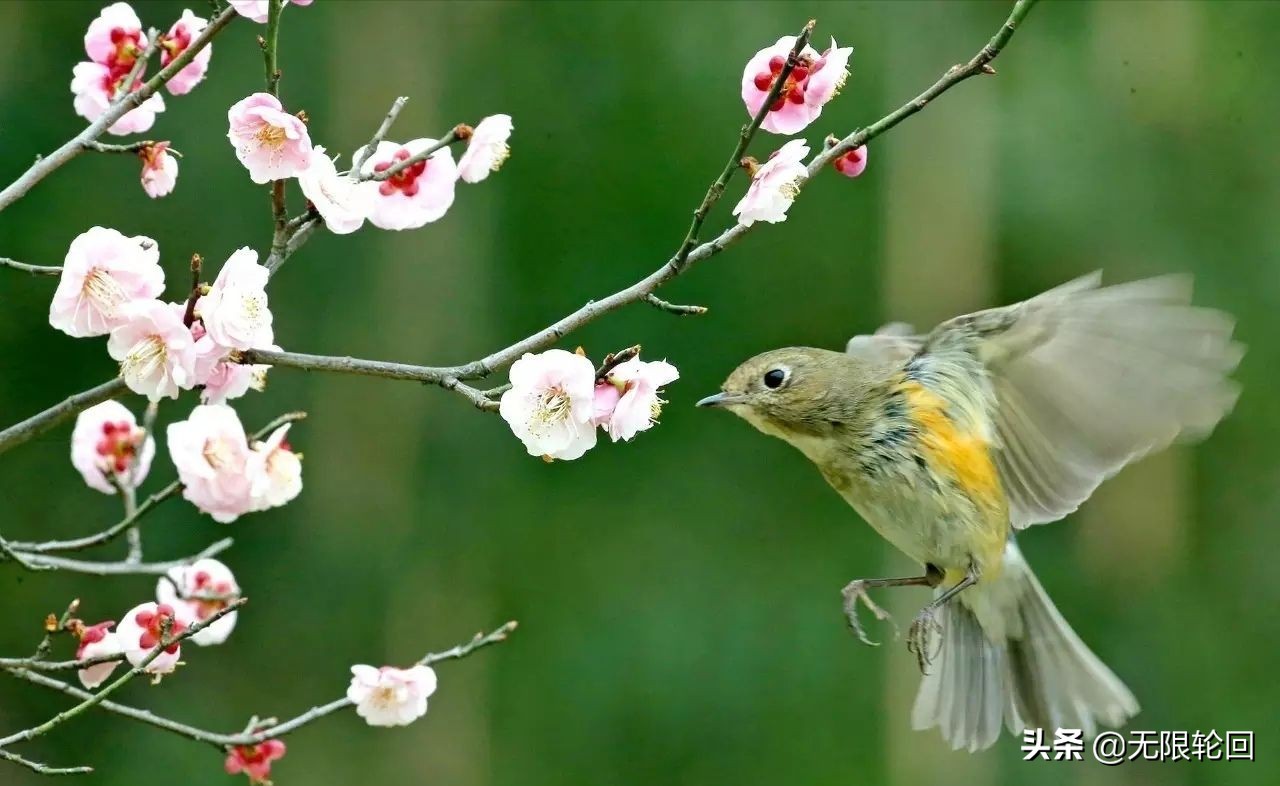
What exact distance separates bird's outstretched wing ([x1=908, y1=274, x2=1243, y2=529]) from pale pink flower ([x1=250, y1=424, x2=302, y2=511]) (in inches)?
41.1

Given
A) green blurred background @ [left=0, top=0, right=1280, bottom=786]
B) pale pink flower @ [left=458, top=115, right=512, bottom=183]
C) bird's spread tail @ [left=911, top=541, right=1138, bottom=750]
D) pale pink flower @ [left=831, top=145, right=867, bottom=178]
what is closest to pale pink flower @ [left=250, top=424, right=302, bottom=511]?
pale pink flower @ [left=458, top=115, right=512, bottom=183]

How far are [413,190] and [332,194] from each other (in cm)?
21

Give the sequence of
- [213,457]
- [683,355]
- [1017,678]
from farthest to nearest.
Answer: [683,355] < [1017,678] < [213,457]

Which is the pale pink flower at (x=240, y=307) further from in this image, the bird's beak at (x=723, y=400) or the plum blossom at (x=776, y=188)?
the bird's beak at (x=723, y=400)

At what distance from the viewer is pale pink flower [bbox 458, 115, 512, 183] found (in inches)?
63.9

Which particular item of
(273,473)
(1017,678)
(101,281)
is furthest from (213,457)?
(1017,678)

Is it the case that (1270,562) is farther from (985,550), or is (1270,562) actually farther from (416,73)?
(416,73)

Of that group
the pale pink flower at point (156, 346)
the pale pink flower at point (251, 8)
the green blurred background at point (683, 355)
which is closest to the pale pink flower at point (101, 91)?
the pale pink flower at point (251, 8)

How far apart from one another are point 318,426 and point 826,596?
5.87ft

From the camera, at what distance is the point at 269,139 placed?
1424mm

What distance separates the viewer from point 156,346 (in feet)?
4.61

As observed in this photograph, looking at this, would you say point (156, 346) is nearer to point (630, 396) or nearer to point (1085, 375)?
point (630, 396)

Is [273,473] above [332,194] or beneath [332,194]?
beneath

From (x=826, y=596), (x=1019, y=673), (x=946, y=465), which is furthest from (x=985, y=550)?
(x=826, y=596)
